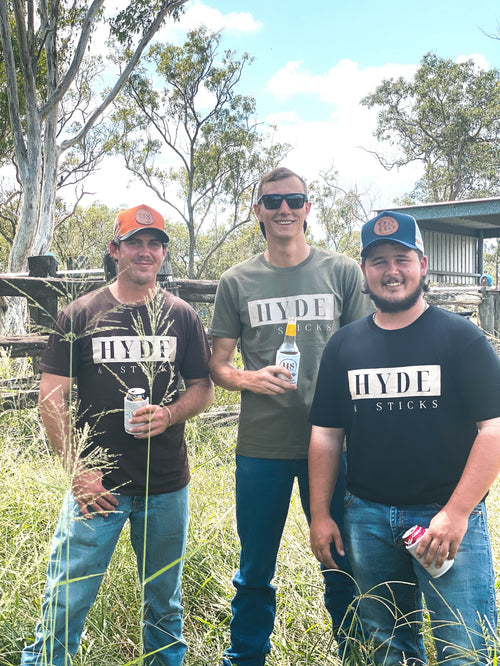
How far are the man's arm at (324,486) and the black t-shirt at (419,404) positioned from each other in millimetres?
140

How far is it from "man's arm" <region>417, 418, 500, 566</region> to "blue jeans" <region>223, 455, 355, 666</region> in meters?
0.78

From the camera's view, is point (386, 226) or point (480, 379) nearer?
point (480, 379)

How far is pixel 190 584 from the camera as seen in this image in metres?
3.36

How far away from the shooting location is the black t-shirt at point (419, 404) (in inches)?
82.8

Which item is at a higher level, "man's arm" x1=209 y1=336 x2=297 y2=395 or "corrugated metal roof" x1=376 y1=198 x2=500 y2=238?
"corrugated metal roof" x1=376 y1=198 x2=500 y2=238

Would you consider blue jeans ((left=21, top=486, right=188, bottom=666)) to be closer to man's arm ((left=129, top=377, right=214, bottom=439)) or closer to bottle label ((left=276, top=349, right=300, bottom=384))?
man's arm ((left=129, top=377, right=214, bottom=439))

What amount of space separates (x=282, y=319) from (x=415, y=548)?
127 cm

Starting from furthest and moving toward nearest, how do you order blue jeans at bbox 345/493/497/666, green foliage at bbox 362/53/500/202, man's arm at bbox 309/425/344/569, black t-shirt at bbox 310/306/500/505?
green foliage at bbox 362/53/500/202
man's arm at bbox 309/425/344/569
black t-shirt at bbox 310/306/500/505
blue jeans at bbox 345/493/497/666

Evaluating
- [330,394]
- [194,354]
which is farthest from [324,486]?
[194,354]

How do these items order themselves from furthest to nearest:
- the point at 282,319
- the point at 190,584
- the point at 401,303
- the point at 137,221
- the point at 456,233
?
the point at 456,233, the point at 190,584, the point at 282,319, the point at 137,221, the point at 401,303

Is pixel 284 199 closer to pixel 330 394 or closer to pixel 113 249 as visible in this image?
pixel 113 249

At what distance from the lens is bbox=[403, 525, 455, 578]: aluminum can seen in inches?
78.3

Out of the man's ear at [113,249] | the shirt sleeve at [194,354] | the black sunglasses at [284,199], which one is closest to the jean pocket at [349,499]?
the shirt sleeve at [194,354]

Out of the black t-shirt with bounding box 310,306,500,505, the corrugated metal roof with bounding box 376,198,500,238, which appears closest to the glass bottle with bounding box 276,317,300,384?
the black t-shirt with bounding box 310,306,500,505
